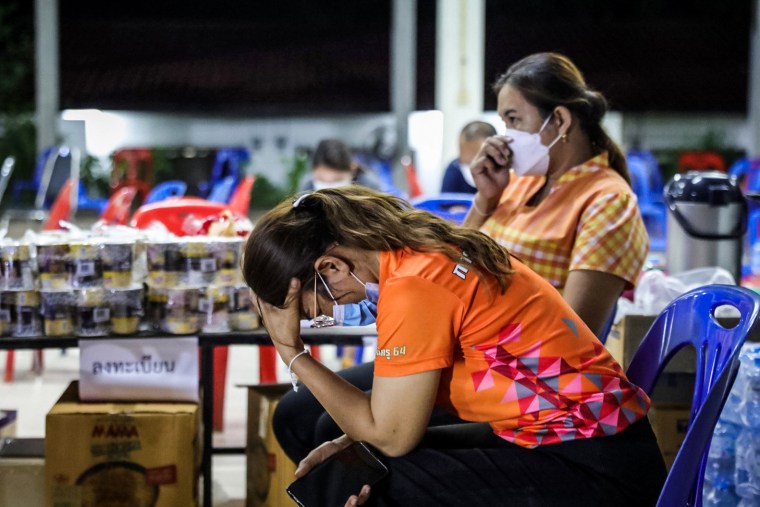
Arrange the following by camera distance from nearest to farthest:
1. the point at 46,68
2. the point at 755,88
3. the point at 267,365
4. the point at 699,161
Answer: the point at 267,365 < the point at 46,68 < the point at 699,161 < the point at 755,88

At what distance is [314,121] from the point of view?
10.6 meters

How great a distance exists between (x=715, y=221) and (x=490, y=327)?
138 cm

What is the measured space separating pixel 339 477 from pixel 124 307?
907 millimetres

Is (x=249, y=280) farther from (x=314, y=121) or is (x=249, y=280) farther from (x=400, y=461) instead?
(x=314, y=121)

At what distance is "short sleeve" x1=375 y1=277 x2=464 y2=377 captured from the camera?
63.1 inches

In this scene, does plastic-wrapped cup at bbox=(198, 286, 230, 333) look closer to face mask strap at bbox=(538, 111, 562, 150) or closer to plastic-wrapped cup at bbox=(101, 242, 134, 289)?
plastic-wrapped cup at bbox=(101, 242, 134, 289)

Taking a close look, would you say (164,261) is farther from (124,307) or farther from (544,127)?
(544,127)

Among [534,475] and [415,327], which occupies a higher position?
[415,327]

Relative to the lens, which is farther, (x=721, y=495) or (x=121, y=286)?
(x=121, y=286)

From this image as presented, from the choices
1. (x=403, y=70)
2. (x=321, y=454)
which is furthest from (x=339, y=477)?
(x=403, y=70)

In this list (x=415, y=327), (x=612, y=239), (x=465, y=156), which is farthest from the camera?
(x=465, y=156)

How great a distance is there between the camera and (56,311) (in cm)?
241

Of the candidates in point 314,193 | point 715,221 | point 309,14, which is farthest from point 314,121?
point 314,193

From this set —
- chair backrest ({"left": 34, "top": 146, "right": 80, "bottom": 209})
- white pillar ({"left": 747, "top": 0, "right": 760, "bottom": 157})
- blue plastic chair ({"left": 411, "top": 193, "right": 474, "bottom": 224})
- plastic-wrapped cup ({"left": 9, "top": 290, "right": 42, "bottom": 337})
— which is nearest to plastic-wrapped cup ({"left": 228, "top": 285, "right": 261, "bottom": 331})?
plastic-wrapped cup ({"left": 9, "top": 290, "right": 42, "bottom": 337})
